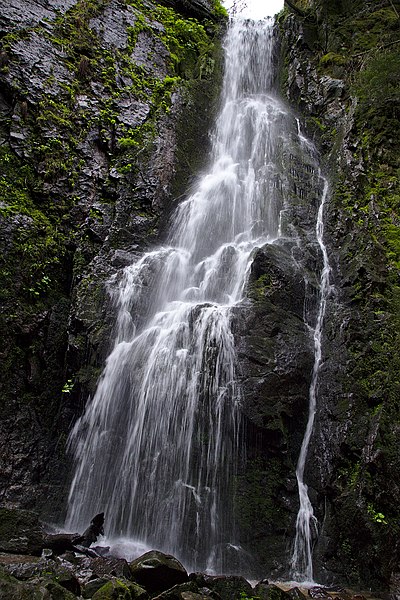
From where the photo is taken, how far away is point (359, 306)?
27.8 feet

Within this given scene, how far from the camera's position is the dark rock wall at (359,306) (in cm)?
634

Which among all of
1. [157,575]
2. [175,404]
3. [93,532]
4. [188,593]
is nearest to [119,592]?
[188,593]

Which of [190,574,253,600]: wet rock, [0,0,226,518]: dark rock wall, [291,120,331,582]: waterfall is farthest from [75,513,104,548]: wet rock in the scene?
[291,120,331,582]: waterfall

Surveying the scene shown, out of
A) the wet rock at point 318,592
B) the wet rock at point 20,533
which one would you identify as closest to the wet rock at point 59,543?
the wet rock at point 20,533

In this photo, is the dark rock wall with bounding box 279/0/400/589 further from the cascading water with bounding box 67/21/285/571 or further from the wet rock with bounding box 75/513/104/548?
the wet rock with bounding box 75/513/104/548

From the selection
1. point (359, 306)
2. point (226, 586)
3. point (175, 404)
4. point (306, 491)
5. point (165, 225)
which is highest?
point (165, 225)

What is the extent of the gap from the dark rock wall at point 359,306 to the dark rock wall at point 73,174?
4589mm

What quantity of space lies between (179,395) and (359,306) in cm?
393

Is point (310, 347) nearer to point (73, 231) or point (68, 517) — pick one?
point (68, 517)

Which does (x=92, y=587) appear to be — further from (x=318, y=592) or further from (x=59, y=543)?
(x=318, y=592)

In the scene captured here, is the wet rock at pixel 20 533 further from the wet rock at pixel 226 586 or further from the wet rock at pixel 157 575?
the wet rock at pixel 226 586

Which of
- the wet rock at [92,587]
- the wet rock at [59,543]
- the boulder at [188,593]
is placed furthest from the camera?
the wet rock at [59,543]

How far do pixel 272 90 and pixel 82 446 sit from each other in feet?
50.9

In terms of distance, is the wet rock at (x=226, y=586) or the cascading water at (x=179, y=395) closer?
the wet rock at (x=226, y=586)
